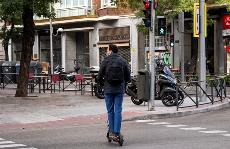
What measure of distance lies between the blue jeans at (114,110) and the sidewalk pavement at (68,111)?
3.71m

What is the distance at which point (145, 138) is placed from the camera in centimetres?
1134

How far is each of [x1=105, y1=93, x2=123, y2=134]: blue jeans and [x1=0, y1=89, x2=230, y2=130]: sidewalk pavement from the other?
371 centimetres

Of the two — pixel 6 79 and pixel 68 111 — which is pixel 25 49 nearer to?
pixel 68 111

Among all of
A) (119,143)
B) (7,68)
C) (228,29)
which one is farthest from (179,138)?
(7,68)

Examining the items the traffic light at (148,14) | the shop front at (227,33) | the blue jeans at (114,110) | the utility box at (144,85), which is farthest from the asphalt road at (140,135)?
the shop front at (227,33)

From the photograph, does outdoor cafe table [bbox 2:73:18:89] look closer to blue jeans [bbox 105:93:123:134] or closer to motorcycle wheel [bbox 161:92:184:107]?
motorcycle wheel [bbox 161:92:184:107]

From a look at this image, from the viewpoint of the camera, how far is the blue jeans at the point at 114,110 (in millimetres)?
10531

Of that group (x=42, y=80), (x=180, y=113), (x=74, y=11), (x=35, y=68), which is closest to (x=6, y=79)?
(x=35, y=68)

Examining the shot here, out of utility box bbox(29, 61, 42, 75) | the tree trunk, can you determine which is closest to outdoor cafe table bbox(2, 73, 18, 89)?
utility box bbox(29, 61, 42, 75)

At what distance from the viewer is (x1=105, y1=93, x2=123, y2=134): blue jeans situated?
10531mm

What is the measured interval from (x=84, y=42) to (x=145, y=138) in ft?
107

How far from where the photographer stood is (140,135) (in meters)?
11.8

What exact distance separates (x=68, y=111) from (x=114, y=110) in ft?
21.8

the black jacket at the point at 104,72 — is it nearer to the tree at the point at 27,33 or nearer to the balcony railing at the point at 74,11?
the tree at the point at 27,33
